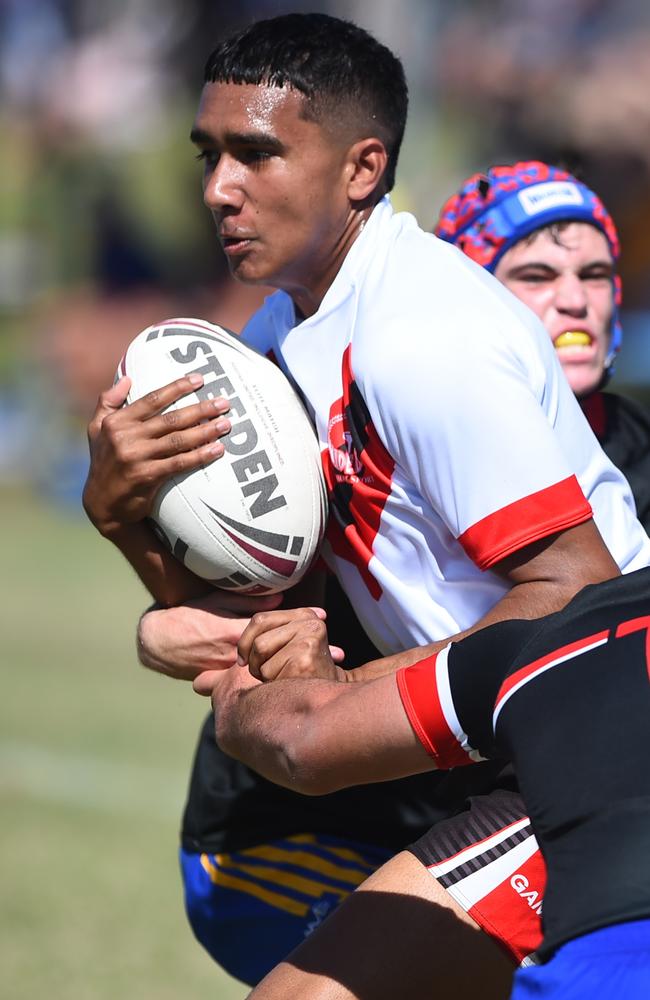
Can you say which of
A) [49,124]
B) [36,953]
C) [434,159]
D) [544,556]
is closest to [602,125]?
[434,159]

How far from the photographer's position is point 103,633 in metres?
9.72

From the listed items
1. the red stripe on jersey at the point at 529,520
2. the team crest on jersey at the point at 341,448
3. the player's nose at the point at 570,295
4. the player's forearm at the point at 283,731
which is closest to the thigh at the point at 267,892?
the player's forearm at the point at 283,731

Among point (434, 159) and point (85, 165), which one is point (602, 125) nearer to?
point (434, 159)

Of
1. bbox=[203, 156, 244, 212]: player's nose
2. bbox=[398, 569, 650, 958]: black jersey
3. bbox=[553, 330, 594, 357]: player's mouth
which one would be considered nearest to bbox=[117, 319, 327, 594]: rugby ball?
bbox=[203, 156, 244, 212]: player's nose

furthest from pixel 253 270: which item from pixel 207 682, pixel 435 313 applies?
pixel 207 682

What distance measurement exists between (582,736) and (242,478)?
129 cm

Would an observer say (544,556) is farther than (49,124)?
No

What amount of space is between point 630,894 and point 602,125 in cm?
1113

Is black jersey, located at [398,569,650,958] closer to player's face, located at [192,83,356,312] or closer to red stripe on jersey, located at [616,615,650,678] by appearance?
red stripe on jersey, located at [616,615,650,678]

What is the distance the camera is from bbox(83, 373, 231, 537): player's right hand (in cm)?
324

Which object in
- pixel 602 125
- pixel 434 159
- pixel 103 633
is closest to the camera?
pixel 103 633

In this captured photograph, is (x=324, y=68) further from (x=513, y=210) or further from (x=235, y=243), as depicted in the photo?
(x=513, y=210)

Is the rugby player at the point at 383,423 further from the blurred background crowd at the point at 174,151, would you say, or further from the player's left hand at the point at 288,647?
the blurred background crowd at the point at 174,151

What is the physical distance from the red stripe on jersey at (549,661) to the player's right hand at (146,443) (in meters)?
1.16
